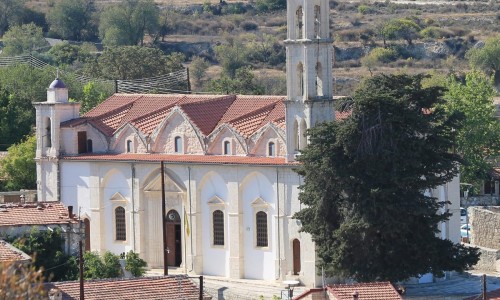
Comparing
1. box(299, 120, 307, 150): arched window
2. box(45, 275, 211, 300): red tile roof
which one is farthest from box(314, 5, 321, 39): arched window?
box(45, 275, 211, 300): red tile roof

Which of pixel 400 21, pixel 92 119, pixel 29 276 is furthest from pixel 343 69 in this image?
pixel 29 276

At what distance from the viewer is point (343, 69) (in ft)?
431

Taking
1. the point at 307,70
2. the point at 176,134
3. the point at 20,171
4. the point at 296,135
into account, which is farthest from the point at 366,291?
the point at 20,171

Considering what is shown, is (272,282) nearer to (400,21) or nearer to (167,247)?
(167,247)

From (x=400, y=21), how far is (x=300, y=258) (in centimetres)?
7879

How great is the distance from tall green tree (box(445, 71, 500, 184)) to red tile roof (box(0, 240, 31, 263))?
32394 mm

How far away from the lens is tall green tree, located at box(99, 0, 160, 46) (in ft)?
446

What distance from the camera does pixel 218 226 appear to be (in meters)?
65.1

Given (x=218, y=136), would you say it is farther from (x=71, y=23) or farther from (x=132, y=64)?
(x=71, y=23)

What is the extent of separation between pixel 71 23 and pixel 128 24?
8.52m

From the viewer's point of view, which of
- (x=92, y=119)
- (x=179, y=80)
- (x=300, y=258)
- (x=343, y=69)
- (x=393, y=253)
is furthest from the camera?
(x=343, y=69)

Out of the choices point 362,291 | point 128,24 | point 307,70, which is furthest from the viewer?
point 128,24

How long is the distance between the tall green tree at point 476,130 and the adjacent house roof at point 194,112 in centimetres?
1859

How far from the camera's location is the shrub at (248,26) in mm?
150000
